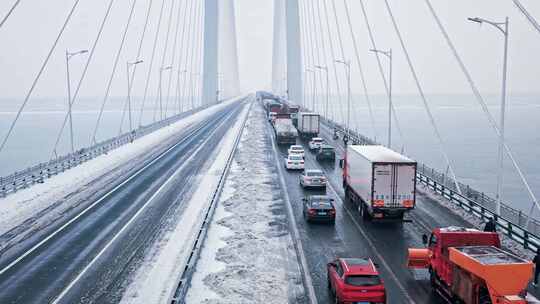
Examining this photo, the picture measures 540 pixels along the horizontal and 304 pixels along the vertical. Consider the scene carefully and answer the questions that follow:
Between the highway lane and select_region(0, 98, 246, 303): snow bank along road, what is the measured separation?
6.37 metres

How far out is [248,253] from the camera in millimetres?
21656

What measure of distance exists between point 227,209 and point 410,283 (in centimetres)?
1315

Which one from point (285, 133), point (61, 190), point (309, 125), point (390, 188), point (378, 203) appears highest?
point (309, 125)

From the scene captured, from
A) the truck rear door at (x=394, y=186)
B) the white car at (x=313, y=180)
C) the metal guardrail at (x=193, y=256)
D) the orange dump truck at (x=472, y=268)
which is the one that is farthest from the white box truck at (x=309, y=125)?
the orange dump truck at (x=472, y=268)

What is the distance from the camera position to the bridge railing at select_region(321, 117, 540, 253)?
22375 millimetres

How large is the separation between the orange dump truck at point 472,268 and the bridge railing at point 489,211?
471cm

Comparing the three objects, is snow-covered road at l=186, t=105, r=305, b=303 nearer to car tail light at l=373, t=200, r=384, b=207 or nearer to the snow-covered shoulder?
the snow-covered shoulder

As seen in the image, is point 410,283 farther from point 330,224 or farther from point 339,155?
point 339,155

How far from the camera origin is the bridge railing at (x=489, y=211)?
22.4m

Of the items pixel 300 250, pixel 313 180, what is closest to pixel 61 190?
pixel 313 180

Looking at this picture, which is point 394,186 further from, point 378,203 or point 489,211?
point 489,211

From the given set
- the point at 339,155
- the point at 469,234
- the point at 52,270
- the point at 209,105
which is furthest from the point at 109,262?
the point at 209,105

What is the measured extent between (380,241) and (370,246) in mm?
1019

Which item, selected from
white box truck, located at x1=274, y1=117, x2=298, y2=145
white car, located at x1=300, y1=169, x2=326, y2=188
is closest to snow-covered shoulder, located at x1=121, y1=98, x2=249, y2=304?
white car, located at x1=300, y1=169, x2=326, y2=188
